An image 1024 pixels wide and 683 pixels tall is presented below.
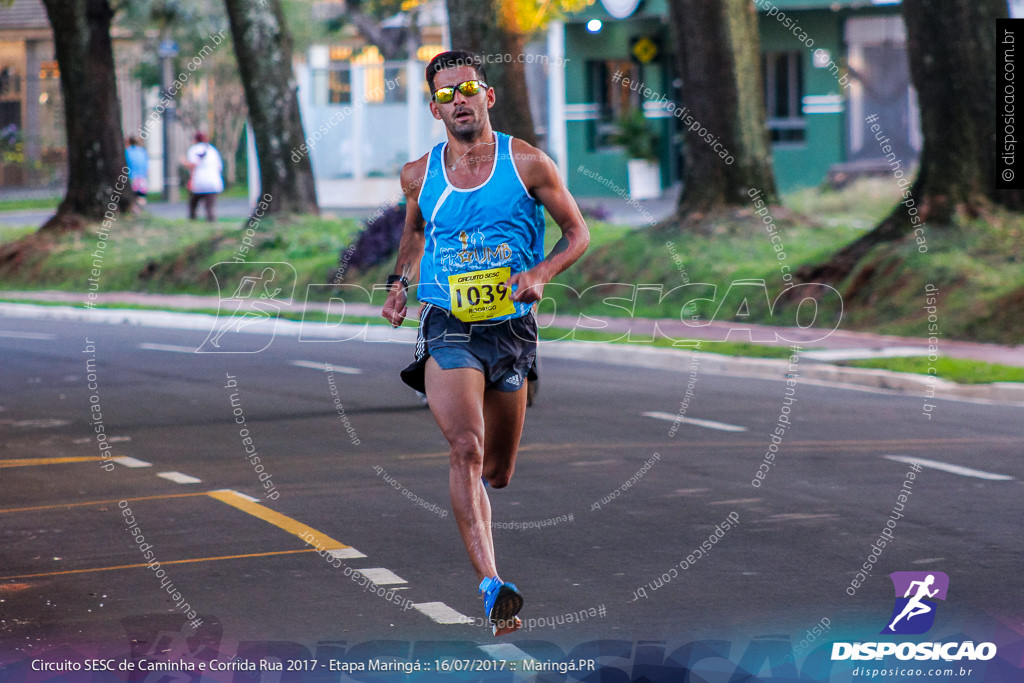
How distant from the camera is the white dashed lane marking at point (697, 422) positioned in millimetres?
12156

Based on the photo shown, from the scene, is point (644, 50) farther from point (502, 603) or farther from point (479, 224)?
point (502, 603)

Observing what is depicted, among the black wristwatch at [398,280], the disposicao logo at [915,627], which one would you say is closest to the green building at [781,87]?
the disposicao logo at [915,627]

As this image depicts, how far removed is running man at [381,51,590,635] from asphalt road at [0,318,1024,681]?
828 mm

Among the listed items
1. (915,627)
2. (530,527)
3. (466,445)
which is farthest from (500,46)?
(915,627)

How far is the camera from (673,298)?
70.8 feet

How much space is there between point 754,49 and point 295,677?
17453 mm

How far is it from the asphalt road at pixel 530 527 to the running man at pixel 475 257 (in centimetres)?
83

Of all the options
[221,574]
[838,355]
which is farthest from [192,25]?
[221,574]

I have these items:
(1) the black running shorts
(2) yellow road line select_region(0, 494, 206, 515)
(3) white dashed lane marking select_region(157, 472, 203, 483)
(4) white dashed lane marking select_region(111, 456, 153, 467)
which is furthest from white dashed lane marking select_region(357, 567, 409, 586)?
(4) white dashed lane marking select_region(111, 456, 153, 467)

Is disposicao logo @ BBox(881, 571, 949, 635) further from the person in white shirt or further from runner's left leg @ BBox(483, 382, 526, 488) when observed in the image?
the person in white shirt

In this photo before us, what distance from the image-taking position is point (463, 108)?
6617 mm

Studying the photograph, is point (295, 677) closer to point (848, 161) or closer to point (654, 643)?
point (654, 643)

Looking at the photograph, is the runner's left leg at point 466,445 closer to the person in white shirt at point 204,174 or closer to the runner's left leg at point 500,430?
the runner's left leg at point 500,430

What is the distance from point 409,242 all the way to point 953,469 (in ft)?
14.9
